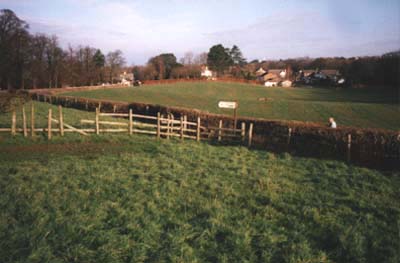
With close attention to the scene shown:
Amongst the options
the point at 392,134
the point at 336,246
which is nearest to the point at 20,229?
the point at 336,246

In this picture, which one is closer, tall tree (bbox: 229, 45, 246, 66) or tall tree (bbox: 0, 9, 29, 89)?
tall tree (bbox: 0, 9, 29, 89)

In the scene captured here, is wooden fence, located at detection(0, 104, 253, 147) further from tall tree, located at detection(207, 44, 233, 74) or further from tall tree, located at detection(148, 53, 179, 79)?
tall tree, located at detection(207, 44, 233, 74)

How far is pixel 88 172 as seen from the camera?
826cm

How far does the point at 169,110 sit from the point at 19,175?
1457cm

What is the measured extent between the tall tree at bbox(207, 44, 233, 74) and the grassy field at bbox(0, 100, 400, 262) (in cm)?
9217

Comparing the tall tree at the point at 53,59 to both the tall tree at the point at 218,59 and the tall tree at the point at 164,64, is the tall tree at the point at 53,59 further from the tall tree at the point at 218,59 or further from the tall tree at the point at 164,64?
the tall tree at the point at 218,59

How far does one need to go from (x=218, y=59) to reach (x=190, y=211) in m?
96.6

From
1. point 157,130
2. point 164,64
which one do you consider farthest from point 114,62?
point 157,130

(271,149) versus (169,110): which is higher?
(169,110)

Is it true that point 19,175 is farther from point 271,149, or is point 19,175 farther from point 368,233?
point 271,149

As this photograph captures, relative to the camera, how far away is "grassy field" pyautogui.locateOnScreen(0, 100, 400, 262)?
4410 millimetres

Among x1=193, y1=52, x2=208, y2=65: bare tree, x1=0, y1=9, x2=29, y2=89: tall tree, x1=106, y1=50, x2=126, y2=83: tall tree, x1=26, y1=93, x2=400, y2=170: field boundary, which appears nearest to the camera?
x1=26, y1=93, x2=400, y2=170: field boundary

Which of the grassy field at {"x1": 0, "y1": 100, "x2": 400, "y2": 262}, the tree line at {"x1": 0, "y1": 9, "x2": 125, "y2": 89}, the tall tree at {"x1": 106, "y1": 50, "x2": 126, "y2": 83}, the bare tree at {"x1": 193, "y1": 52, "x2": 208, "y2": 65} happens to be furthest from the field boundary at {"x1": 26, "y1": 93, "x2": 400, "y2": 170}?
the bare tree at {"x1": 193, "y1": 52, "x2": 208, "y2": 65}

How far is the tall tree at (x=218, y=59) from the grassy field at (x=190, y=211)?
3629 inches
